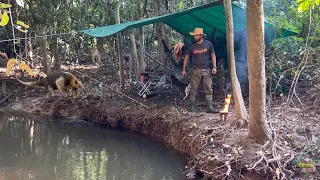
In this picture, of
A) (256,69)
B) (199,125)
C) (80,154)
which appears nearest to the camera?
(256,69)

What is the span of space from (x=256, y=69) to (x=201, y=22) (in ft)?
10.3

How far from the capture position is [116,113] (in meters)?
6.68

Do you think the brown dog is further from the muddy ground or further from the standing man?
the standing man

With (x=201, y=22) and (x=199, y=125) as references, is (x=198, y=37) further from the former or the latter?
(x=199, y=125)

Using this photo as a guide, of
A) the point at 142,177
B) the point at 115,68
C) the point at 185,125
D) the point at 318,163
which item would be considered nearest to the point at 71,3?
the point at 115,68

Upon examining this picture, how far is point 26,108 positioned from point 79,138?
2.40 meters

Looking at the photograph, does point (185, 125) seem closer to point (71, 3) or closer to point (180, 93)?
point (180, 93)

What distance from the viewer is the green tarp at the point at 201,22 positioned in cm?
564

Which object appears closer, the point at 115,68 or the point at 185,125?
the point at 185,125

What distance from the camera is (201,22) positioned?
6.53 metres

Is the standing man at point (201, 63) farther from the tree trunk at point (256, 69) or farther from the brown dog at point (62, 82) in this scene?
the brown dog at point (62, 82)

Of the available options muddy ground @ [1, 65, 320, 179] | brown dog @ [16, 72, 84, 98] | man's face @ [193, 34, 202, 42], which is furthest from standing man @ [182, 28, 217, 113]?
brown dog @ [16, 72, 84, 98]

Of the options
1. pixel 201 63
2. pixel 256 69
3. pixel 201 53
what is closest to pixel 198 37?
pixel 201 53

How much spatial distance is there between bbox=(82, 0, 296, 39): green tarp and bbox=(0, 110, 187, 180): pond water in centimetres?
177
